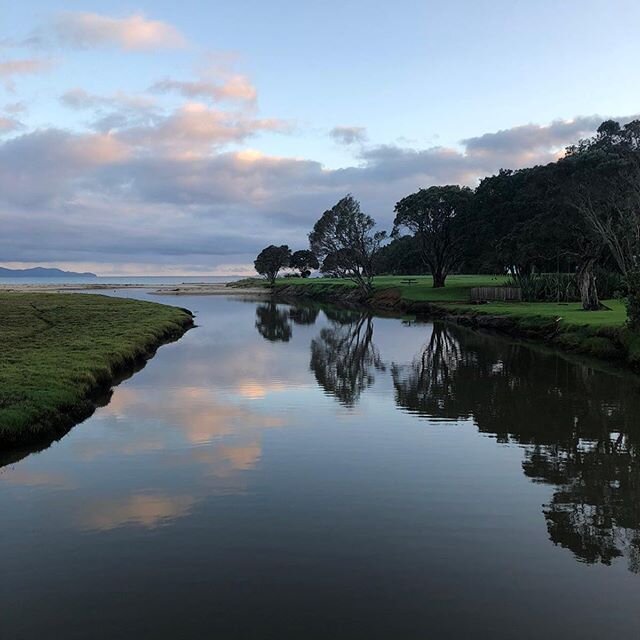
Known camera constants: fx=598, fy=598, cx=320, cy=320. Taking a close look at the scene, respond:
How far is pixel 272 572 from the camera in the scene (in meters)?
9.52

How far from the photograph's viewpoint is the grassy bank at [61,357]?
58.3ft

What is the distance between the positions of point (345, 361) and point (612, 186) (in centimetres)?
2903

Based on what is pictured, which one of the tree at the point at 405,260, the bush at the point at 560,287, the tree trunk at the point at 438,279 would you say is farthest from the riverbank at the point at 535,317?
the tree at the point at 405,260

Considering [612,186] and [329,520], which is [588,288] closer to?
[612,186]

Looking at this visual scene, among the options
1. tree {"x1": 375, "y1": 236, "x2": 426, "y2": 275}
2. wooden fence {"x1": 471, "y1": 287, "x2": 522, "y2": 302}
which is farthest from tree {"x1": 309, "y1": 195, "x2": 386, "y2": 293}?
tree {"x1": 375, "y1": 236, "x2": 426, "y2": 275}

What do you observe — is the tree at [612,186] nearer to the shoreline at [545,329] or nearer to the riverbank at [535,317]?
the riverbank at [535,317]

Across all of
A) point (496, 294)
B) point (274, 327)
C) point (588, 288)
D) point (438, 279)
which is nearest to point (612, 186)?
point (588, 288)

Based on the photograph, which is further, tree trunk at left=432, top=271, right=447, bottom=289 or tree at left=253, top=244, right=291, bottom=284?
tree at left=253, top=244, right=291, bottom=284

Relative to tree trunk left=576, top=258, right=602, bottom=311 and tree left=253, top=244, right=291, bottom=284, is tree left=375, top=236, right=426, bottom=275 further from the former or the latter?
tree trunk left=576, top=258, right=602, bottom=311

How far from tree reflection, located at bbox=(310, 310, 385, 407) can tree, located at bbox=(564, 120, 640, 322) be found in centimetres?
2131

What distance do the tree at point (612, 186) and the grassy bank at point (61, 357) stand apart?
36.1m

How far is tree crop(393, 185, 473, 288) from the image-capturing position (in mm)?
91875

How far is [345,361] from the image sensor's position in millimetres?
35812

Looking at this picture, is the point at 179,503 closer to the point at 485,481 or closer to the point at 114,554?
the point at 114,554
